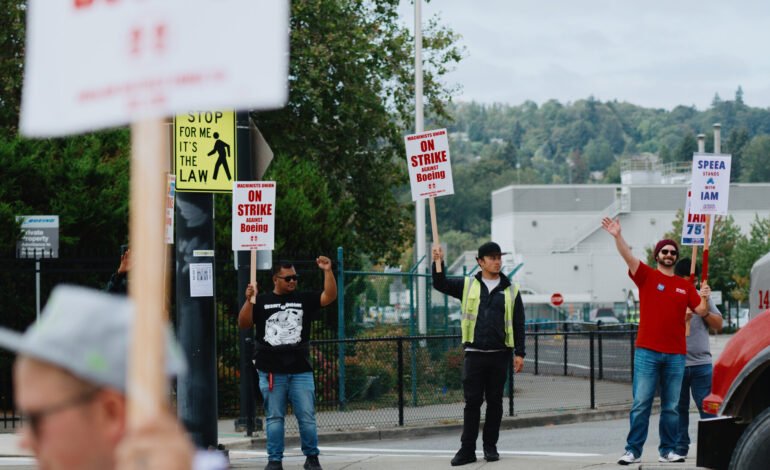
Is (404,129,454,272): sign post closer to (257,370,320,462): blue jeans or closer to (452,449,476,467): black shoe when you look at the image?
(452,449,476,467): black shoe

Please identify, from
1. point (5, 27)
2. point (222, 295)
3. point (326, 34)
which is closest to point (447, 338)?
point (222, 295)

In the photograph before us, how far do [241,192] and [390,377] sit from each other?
531 centimetres

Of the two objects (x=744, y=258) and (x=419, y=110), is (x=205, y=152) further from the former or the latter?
(x=744, y=258)

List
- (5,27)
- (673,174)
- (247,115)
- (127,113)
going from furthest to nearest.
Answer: (673,174) → (5,27) → (247,115) → (127,113)

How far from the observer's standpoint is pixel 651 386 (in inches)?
448

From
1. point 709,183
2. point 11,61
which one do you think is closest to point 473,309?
point 709,183

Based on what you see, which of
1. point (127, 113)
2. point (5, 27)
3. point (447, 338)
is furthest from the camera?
point (5, 27)

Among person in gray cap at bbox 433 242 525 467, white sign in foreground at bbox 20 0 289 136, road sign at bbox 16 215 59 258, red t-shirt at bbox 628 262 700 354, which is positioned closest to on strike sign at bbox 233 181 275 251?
person in gray cap at bbox 433 242 525 467

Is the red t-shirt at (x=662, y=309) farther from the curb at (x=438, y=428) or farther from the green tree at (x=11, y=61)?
the green tree at (x=11, y=61)

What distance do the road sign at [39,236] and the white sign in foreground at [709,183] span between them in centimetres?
826

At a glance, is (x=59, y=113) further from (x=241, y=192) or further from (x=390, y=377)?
(x=390, y=377)

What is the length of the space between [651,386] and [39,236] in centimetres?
937

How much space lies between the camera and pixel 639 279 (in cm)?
1127

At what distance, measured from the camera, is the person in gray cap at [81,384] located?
247cm
